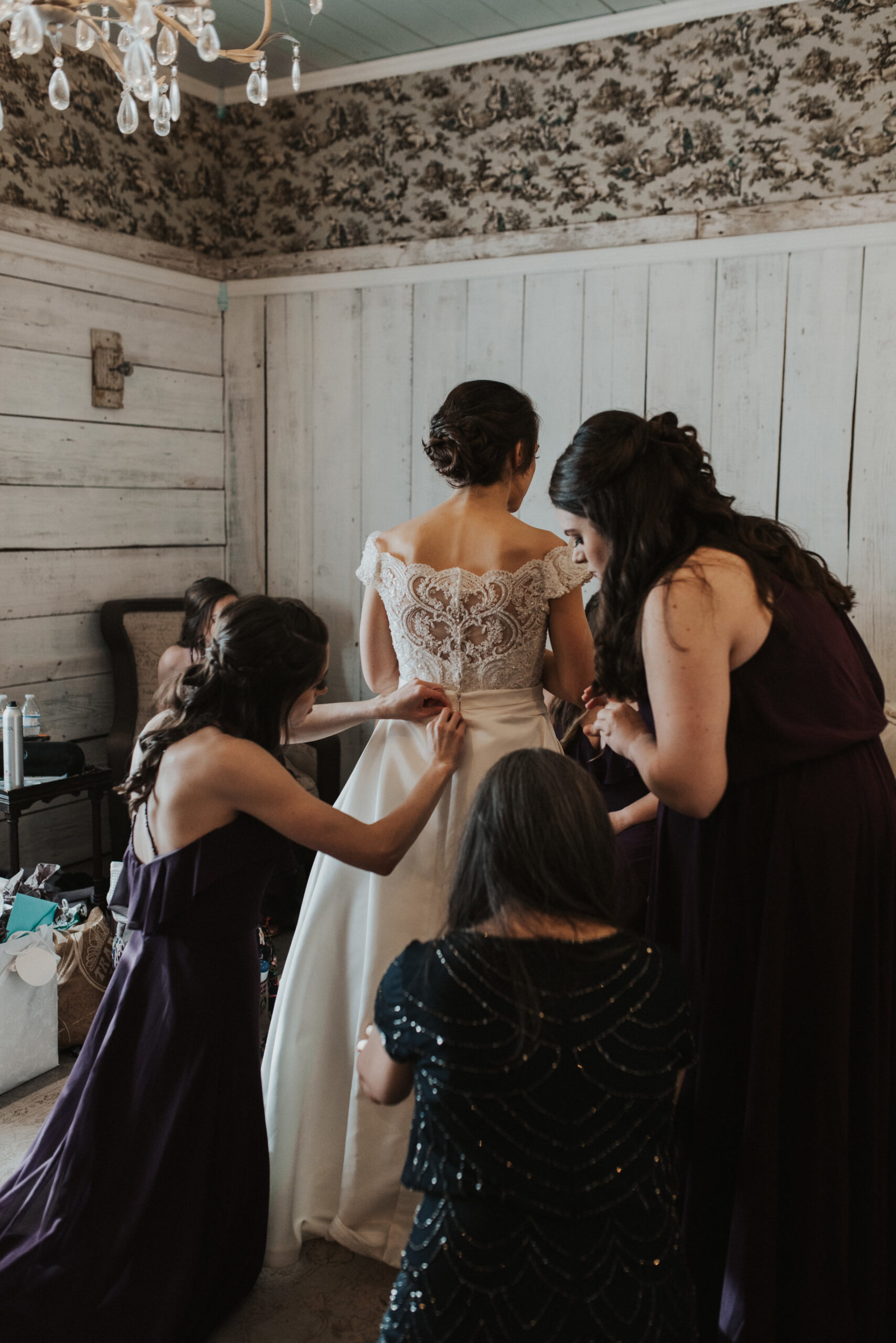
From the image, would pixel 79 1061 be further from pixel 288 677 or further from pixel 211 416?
pixel 211 416

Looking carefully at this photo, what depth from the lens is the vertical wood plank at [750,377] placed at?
3.34 metres

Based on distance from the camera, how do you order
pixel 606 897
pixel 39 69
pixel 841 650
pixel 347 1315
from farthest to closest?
pixel 39 69 → pixel 347 1315 → pixel 841 650 → pixel 606 897

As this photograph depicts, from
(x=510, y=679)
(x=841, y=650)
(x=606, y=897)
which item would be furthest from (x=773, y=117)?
(x=606, y=897)

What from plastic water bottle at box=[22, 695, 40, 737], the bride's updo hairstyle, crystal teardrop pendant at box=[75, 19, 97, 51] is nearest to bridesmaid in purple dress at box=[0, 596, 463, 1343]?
the bride's updo hairstyle

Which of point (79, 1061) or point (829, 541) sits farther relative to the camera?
point (829, 541)

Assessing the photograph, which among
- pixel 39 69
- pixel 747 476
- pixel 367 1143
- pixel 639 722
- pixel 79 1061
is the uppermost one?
pixel 39 69

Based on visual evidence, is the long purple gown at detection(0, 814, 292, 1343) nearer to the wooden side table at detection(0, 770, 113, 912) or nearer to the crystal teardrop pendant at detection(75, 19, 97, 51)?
the crystal teardrop pendant at detection(75, 19, 97, 51)

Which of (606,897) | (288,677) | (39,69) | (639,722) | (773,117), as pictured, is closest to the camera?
(606,897)

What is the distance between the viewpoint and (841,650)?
5.19 ft

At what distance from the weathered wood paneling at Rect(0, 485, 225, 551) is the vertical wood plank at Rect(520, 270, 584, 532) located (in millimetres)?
1458

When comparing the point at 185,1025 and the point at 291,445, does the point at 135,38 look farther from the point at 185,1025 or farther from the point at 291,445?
the point at 291,445

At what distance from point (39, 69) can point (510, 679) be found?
2.92 m

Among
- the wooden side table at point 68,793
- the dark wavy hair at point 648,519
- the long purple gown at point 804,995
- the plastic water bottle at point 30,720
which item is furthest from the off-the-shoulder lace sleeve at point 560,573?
the plastic water bottle at point 30,720

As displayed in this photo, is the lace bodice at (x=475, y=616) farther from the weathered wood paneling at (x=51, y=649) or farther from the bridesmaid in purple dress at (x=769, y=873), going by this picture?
the weathered wood paneling at (x=51, y=649)
